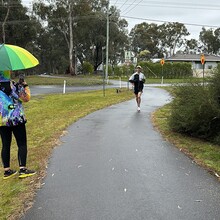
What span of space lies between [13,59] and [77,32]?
62841mm

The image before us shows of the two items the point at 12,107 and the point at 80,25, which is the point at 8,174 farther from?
the point at 80,25

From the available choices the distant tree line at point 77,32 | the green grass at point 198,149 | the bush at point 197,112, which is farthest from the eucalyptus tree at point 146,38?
the green grass at point 198,149

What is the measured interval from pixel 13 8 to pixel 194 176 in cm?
5094

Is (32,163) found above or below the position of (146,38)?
below

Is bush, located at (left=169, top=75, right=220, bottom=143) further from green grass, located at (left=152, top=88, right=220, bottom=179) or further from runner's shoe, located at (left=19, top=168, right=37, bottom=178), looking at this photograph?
runner's shoe, located at (left=19, top=168, right=37, bottom=178)

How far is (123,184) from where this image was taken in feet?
17.2

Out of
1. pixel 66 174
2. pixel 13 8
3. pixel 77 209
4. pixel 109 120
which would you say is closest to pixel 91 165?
pixel 66 174

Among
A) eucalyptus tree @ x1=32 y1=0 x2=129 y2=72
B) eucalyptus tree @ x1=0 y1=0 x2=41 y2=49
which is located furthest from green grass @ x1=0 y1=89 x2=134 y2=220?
eucalyptus tree @ x1=32 y1=0 x2=129 y2=72

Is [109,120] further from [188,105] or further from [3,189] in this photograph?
[3,189]

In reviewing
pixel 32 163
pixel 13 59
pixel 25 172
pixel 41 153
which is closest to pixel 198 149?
pixel 41 153

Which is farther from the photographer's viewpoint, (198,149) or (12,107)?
→ (198,149)

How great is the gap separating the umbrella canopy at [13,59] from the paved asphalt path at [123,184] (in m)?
1.81

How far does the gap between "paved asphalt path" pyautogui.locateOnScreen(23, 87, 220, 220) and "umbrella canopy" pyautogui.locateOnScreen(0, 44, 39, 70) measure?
5.95 ft

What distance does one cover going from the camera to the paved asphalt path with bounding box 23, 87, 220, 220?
4219 mm
